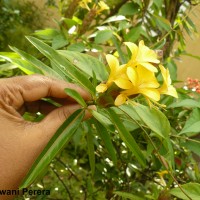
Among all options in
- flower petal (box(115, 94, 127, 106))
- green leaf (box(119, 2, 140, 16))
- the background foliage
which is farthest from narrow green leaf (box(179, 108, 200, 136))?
green leaf (box(119, 2, 140, 16))

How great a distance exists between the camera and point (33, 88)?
A: 1.88 feet

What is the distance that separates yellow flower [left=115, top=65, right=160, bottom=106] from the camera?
52 centimetres

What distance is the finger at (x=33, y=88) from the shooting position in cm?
56

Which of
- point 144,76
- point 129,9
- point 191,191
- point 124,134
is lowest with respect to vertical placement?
point 191,191

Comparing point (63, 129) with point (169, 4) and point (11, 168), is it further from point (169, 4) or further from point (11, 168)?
point (169, 4)

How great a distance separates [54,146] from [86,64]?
0.17 meters

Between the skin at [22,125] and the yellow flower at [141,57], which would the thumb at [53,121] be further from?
the yellow flower at [141,57]

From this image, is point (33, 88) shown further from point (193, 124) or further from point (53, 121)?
point (193, 124)

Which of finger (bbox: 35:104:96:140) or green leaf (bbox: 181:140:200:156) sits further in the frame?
green leaf (bbox: 181:140:200:156)

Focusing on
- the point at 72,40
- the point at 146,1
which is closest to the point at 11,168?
the point at 72,40

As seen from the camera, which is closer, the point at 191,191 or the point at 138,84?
the point at 138,84

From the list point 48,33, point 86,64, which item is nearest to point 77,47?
point 48,33

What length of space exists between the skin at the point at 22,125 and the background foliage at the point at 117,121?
24 mm

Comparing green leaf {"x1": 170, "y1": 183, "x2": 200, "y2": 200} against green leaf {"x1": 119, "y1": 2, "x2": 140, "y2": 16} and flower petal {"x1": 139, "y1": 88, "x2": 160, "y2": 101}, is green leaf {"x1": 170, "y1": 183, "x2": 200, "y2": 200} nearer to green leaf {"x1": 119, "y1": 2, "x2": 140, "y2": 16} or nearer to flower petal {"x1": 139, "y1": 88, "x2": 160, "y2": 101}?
flower petal {"x1": 139, "y1": 88, "x2": 160, "y2": 101}
